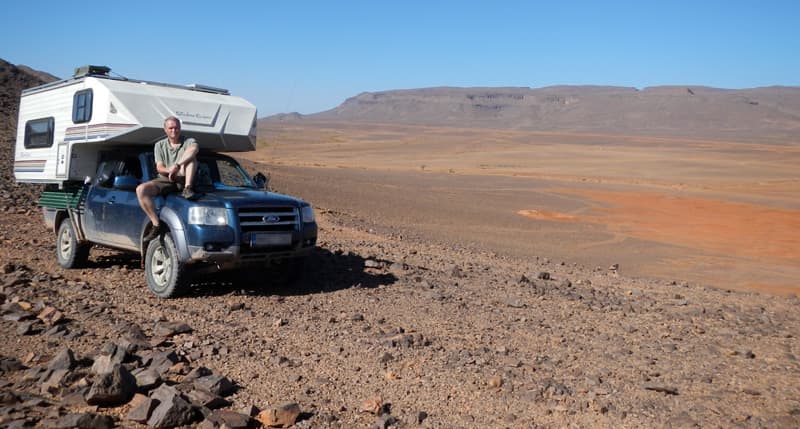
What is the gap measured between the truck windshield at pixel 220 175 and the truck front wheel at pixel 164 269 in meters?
1.07

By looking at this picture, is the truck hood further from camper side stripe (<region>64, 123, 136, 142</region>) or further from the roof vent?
the roof vent

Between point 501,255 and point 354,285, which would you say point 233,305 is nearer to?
point 354,285

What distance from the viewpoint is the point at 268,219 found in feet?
29.0

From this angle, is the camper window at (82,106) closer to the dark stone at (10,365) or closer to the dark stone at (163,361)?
the dark stone at (10,365)

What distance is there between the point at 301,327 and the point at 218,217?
1859 millimetres

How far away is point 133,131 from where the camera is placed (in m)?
9.23

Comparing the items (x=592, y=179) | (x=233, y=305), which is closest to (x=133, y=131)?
(x=233, y=305)

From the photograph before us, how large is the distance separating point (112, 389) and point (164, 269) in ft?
12.1

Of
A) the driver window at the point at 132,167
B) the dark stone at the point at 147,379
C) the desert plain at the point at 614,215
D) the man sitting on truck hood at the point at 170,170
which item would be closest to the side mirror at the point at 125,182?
the man sitting on truck hood at the point at 170,170

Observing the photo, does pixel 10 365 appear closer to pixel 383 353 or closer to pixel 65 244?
pixel 383 353

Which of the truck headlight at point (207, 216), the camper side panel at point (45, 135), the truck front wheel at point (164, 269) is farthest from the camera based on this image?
the camper side panel at point (45, 135)

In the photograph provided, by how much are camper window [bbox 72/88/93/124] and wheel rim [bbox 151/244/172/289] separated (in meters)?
2.30

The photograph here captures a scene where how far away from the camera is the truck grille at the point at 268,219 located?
8633 millimetres

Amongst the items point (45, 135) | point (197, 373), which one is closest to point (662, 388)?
point (197, 373)
